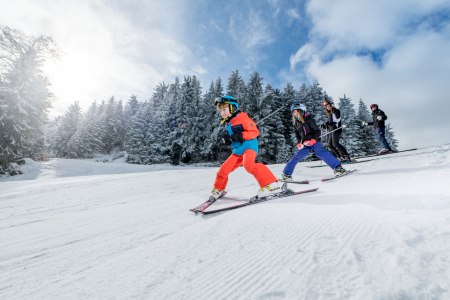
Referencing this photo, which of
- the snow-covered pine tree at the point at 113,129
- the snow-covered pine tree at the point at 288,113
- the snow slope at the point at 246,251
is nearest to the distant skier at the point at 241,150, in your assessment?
the snow slope at the point at 246,251

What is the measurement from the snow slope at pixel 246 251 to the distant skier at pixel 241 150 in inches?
27.4

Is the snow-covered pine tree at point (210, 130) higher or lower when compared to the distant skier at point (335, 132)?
higher

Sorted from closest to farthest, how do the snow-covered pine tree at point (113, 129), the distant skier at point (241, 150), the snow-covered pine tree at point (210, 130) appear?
the distant skier at point (241, 150) < the snow-covered pine tree at point (210, 130) < the snow-covered pine tree at point (113, 129)

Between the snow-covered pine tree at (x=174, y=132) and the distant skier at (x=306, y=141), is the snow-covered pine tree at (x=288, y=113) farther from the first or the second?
the distant skier at (x=306, y=141)

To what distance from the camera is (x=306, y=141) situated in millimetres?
5391

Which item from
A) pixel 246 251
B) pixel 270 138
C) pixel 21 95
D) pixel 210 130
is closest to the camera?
pixel 246 251

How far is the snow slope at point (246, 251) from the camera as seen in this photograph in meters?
1.21

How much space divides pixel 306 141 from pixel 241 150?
211 cm

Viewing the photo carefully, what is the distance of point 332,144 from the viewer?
8.43 meters

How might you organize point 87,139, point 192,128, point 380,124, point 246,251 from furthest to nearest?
point 87,139, point 192,128, point 380,124, point 246,251

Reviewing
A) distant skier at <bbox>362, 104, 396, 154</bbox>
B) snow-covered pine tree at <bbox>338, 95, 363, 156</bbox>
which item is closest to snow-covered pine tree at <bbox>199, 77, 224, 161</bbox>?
snow-covered pine tree at <bbox>338, 95, 363, 156</bbox>

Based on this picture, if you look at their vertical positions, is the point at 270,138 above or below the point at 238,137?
above

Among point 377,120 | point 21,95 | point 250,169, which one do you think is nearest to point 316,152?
point 250,169

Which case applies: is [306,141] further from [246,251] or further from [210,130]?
[210,130]
